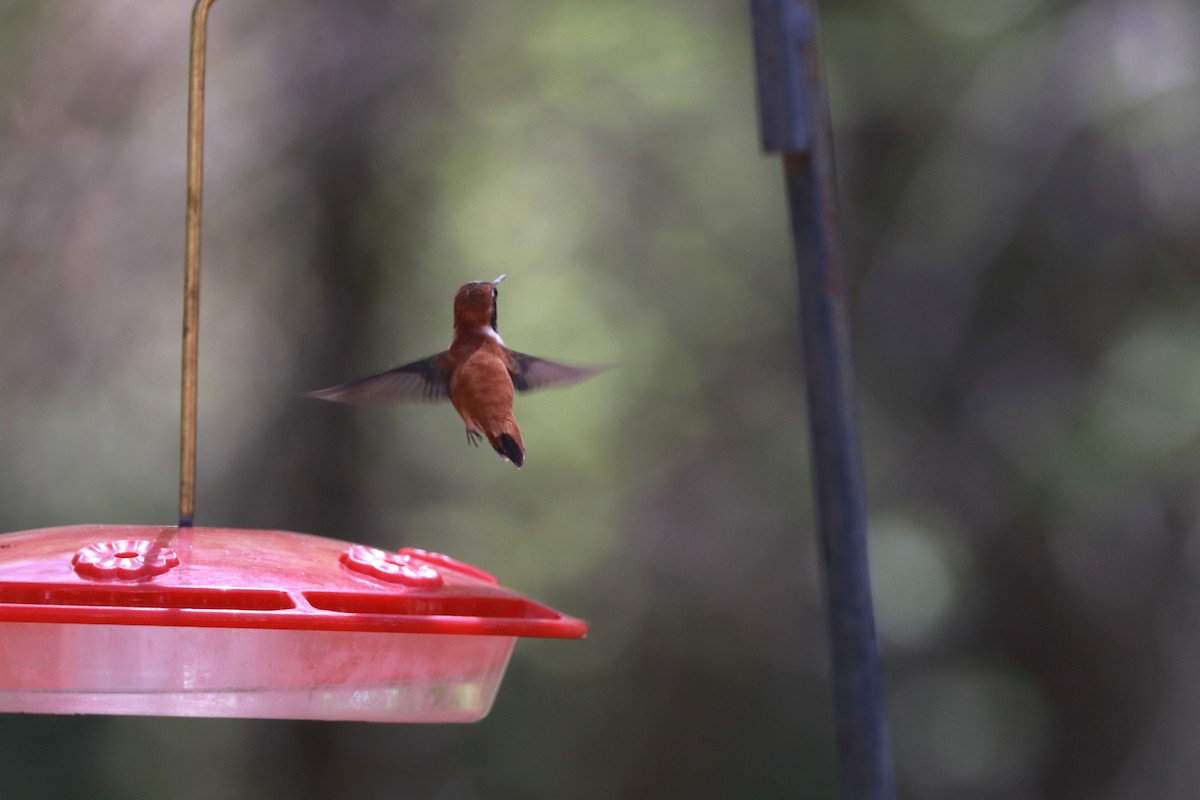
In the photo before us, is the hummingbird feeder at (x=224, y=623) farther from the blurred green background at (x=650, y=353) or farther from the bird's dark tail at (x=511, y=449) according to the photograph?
the blurred green background at (x=650, y=353)

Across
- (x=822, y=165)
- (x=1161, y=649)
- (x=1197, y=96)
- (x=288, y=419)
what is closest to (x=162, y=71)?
(x=288, y=419)

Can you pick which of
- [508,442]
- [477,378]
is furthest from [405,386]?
[508,442]

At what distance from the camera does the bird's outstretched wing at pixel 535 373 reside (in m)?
2.64

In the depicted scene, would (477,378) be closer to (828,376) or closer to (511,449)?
(511,449)

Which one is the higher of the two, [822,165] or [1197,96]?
[1197,96]

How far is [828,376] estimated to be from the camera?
137 cm

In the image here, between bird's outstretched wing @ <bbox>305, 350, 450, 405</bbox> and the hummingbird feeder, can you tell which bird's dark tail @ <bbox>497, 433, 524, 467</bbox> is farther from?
the hummingbird feeder

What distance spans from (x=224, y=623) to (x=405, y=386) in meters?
1.08

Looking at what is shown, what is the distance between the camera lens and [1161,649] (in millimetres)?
6094

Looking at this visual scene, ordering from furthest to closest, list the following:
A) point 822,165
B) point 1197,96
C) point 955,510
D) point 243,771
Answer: point 243,771 → point 955,510 → point 1197,96 → point 822,165

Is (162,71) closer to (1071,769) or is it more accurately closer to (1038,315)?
(1038,315)

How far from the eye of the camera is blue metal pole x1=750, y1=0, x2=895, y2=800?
131 centimetres

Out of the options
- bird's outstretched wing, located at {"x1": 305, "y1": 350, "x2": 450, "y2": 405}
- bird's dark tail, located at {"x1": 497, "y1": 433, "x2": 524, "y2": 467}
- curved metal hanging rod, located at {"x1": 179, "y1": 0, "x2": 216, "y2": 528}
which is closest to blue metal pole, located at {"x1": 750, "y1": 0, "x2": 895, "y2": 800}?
curved metal hanging rod, located at {"x1": 179, "y1": 0, "x2": 216, "y2": 528}

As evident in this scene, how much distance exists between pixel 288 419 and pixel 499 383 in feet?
15.3
